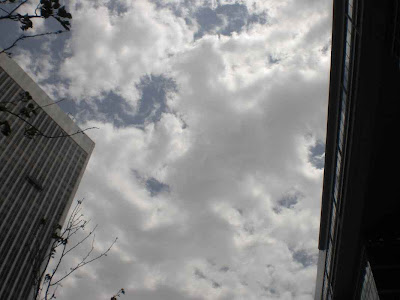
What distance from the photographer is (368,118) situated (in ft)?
65.1

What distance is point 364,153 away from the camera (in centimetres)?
2130

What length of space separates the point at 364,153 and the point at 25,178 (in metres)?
97.1

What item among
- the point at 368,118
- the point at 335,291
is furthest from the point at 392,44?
the point at 335,291

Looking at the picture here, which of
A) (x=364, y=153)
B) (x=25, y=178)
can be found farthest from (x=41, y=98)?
(x=364, y=153)

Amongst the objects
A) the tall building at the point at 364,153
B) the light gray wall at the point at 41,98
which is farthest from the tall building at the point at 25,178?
the tall building at the point at 364,153

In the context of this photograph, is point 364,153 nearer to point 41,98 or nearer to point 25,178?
point 25,178

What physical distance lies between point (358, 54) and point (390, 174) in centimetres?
1020

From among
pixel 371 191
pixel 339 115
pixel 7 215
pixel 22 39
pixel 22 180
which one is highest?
pixel 22 180

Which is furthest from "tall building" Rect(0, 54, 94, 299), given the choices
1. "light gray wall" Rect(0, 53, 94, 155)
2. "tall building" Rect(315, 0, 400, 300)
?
"tall building" Rect(315, 0, 400, 300)

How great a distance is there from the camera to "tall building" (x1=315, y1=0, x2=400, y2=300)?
1753 cm

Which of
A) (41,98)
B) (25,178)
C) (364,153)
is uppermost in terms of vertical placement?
(41,98)

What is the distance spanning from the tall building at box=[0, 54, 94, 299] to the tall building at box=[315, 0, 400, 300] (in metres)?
71.1

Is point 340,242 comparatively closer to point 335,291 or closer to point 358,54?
point 335,291

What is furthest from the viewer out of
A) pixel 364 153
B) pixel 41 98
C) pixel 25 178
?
pixel 41 98
